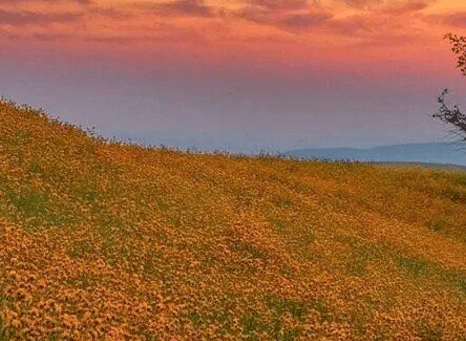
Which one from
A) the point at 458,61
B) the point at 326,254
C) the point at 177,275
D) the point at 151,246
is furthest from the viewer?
the point at 458,61

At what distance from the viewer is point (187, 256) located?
18.2 m

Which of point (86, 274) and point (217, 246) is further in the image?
point (217, 246)

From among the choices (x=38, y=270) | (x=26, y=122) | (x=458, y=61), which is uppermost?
(x=458, y=61)

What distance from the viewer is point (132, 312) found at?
41.9 feet

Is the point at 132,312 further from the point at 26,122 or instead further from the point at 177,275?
the point at 26,122

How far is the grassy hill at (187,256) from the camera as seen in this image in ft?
42.2

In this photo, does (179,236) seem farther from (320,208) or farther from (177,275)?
(320,208)

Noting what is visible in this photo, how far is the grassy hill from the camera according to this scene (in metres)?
12.9

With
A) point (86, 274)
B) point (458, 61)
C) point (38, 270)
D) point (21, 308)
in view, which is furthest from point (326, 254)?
point (458, 61)

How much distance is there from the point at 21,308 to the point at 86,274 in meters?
3.30

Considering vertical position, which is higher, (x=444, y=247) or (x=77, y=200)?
(x=77, y=200)

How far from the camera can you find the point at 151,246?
1816 centimetres

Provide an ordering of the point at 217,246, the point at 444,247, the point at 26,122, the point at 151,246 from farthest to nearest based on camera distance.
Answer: the point at 444,247 < the point at 26,122 < the point at 217,246 < the point at 151,246

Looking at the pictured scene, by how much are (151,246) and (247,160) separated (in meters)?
24.3
